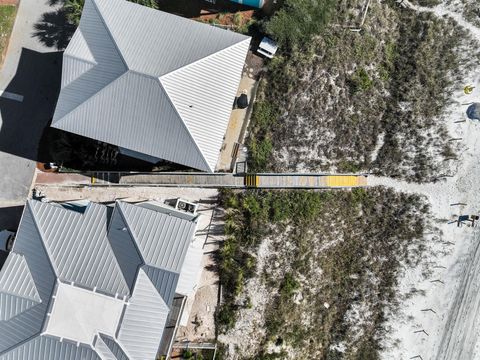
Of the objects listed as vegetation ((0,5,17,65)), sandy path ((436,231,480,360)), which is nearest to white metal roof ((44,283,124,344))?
vegetation ((0,5,17,65))

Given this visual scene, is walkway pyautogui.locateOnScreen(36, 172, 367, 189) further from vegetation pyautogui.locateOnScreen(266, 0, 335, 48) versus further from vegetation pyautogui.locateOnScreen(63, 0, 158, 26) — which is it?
vegetation pyautogui.locateOnScreen(63, 0, 158, 26)

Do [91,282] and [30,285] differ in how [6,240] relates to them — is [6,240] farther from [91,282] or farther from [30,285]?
[91,282]

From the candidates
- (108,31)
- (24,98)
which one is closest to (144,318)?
(108,31)

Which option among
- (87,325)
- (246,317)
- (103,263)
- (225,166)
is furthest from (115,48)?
(246,317)

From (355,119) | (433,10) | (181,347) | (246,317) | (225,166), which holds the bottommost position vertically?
(181,347)

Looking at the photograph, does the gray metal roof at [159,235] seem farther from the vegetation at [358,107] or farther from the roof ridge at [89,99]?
the vegetation at [358,107]

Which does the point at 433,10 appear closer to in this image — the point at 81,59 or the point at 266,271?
the point at 266,271
